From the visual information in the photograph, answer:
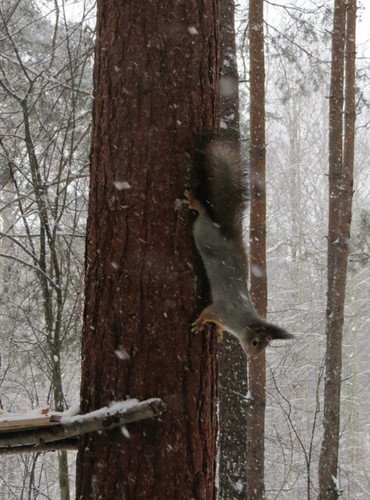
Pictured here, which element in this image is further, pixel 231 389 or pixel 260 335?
pixel 231 389

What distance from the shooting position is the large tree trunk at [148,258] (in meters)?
1.95

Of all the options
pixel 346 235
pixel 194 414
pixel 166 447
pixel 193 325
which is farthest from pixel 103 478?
pixel 346 235

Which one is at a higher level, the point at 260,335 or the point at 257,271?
the point at 257,271

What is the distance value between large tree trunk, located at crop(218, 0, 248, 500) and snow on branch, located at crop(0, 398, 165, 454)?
3.88m

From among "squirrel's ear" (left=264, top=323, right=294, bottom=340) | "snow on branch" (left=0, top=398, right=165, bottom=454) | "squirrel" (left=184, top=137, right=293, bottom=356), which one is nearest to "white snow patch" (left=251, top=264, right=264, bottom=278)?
"squirrel" (left=184, top=137, right=293, bottom=356)

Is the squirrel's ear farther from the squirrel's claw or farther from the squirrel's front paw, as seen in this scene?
the squirrel's claw

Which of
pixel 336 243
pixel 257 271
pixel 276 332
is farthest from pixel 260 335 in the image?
pixel 336 243

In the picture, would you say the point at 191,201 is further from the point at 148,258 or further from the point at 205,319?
the point at 205,319

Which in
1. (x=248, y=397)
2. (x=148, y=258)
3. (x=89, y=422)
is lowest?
(x=248, y=397)

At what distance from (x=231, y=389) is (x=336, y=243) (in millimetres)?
2150

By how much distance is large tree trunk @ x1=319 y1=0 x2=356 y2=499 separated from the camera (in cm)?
663

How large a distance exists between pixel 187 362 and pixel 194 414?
0.56ft

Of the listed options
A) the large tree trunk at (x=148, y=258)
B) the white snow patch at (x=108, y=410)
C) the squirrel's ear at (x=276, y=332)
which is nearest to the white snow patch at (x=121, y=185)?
the large tree trunk at (x=148, y=258)

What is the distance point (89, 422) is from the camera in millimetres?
1924
